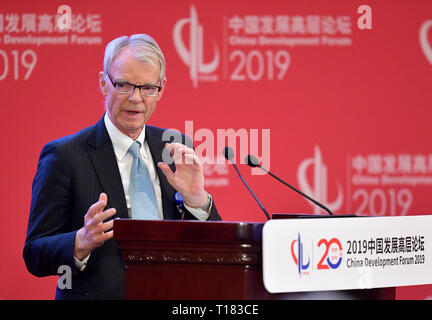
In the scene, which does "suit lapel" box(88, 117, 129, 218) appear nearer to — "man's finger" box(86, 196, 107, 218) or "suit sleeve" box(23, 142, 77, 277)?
"suit sleeve" box(23, 142, 77, 277)

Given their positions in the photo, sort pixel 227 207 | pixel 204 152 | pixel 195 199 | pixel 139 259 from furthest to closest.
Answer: pixel 227 207, pixel 204 152, pixel 195 199, pixel 139 259

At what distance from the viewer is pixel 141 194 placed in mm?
2084

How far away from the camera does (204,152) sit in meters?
3.25

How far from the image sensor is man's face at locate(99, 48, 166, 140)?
7.05 feet

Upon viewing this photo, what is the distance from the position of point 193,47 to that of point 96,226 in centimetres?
194

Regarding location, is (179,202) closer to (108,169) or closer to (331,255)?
Answer: (108,169)

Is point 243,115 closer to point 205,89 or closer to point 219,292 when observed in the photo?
point 205,89

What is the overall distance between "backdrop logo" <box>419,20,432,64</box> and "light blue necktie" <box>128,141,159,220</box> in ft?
7.11

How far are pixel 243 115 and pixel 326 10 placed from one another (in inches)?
29.6

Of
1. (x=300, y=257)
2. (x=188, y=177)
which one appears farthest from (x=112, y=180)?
(x=300, y=257)

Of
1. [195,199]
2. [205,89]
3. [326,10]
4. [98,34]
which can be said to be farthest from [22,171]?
[326,10]

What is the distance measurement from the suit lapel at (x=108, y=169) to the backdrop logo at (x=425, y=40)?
222 cm

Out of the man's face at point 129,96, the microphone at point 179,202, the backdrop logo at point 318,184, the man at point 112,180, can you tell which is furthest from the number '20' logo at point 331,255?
the backdrop logo at point 318,184

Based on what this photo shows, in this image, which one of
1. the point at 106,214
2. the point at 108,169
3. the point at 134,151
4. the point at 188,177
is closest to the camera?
the point at 106,214
